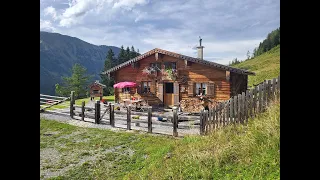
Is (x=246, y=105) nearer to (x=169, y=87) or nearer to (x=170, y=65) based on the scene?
(x=170, y=65)

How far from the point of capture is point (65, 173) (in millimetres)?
6254

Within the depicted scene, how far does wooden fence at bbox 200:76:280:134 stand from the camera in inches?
291

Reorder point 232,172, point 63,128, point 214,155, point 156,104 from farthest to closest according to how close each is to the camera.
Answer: point 156,104, point 63,128, point 214,155, point 232,172

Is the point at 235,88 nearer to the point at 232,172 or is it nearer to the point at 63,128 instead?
the point at 63,128

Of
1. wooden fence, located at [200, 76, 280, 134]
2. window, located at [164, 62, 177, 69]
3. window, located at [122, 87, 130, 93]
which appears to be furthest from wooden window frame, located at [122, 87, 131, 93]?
wooden fence, located at [200, 76, 280, 134]

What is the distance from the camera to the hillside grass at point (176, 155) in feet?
13.9

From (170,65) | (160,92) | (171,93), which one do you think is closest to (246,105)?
(171,93)

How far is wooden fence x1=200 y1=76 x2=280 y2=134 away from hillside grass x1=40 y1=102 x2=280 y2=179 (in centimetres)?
72

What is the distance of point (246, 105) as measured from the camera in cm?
778

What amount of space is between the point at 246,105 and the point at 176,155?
335cm
